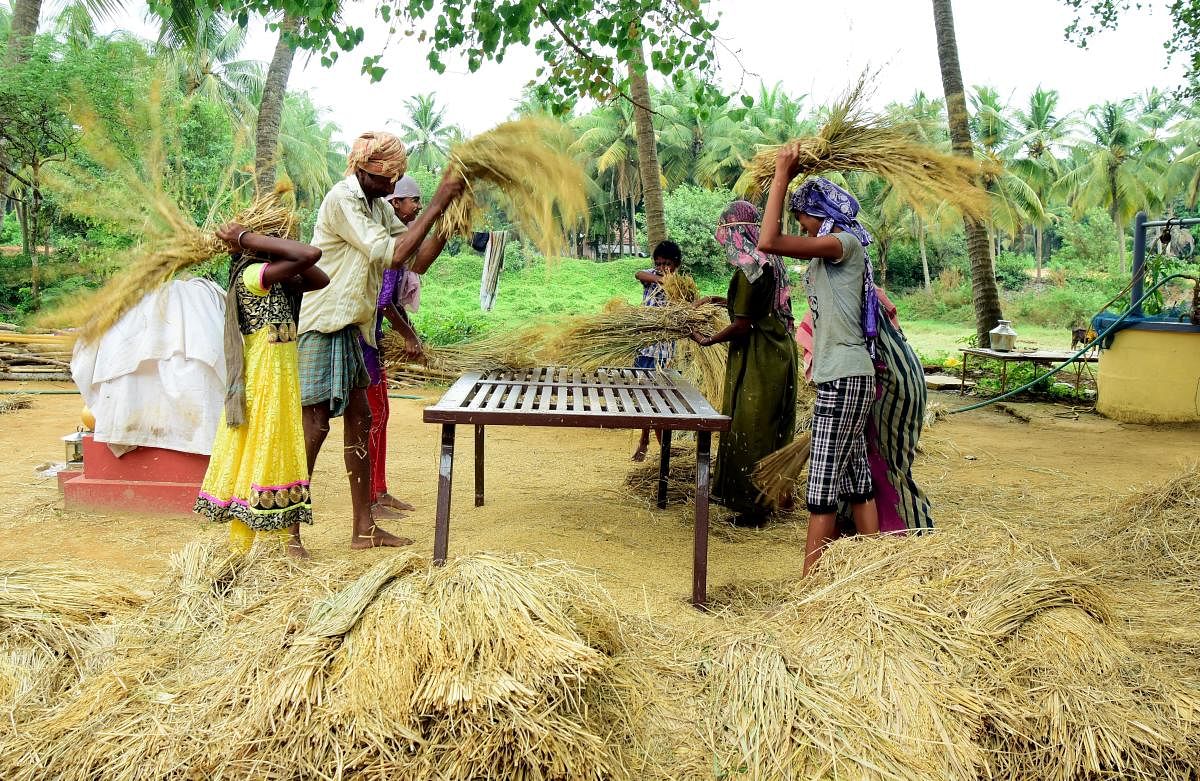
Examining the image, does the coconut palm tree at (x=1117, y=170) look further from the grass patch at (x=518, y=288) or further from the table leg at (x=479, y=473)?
the table leg at (x=479, y=473)

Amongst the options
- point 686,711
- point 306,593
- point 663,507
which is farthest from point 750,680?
point 663,507

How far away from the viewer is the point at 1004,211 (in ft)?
86.4

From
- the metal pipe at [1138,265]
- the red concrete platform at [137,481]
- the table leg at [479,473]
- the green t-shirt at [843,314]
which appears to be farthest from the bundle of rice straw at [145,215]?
the metal pipe at [1138,265]

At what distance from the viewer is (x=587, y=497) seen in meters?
5.13

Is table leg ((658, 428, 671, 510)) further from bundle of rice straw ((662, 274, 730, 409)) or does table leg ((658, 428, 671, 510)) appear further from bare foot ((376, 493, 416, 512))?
bare foot ((376, 493, 416, 512))

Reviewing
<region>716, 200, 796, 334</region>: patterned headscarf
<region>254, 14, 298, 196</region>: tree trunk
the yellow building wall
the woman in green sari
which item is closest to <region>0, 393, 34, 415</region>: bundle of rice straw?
<region>254, 14, 298, 196</region>: tree trunk

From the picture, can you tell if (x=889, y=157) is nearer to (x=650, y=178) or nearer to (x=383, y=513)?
Result: (x=383, y=513)

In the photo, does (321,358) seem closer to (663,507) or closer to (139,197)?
(139,197)

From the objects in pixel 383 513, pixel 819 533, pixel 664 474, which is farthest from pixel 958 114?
pixel 383 513

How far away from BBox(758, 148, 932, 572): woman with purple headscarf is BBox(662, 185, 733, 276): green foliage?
72.8 feet

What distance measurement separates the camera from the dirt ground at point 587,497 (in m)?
3.95

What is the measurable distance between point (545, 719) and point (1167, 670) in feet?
6.28

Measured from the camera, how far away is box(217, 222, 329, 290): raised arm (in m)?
3.37

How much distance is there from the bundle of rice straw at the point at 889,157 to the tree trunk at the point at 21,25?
12.4 meters
